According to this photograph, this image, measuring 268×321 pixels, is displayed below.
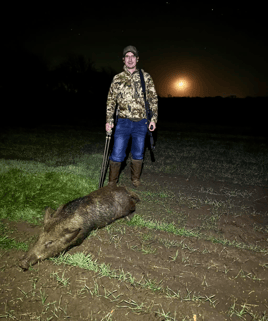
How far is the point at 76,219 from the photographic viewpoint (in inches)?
108

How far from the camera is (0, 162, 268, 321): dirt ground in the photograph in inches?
77.2

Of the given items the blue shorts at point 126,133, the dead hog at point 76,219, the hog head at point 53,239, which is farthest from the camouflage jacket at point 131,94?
the hog head at point 53,239

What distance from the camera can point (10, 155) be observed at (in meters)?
7.46

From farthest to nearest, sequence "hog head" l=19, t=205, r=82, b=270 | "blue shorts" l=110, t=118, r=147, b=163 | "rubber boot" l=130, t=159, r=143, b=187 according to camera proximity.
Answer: "rubber boot" l=130, t=159, r=143, b=187 < "blue shorts" l=110, t=118, r=147, b=163 < "hog head" l=19, t=205, r=82, b=270

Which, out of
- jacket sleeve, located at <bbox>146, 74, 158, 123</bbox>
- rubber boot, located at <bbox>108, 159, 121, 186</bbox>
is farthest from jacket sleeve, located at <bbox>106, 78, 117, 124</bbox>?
rubber boot, located at <bbox>108, 159, 121, 186</bbox>

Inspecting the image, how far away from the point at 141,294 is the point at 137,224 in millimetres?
1281

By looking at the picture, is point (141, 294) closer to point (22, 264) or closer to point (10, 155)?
point (22, 264)

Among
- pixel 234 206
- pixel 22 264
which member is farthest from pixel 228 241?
pixel 22 264

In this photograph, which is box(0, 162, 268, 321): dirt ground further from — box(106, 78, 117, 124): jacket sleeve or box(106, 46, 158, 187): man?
box(106, 78, 117, 124): jacket sleeve

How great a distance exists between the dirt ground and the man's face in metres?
2.75

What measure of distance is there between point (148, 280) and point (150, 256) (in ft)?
1.19

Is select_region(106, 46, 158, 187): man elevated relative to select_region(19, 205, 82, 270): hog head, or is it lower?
elevated

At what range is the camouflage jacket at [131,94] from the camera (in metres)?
4.20

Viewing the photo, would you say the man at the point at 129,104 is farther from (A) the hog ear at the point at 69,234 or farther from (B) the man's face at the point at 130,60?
(A) the hog ear at the point at 69,234
